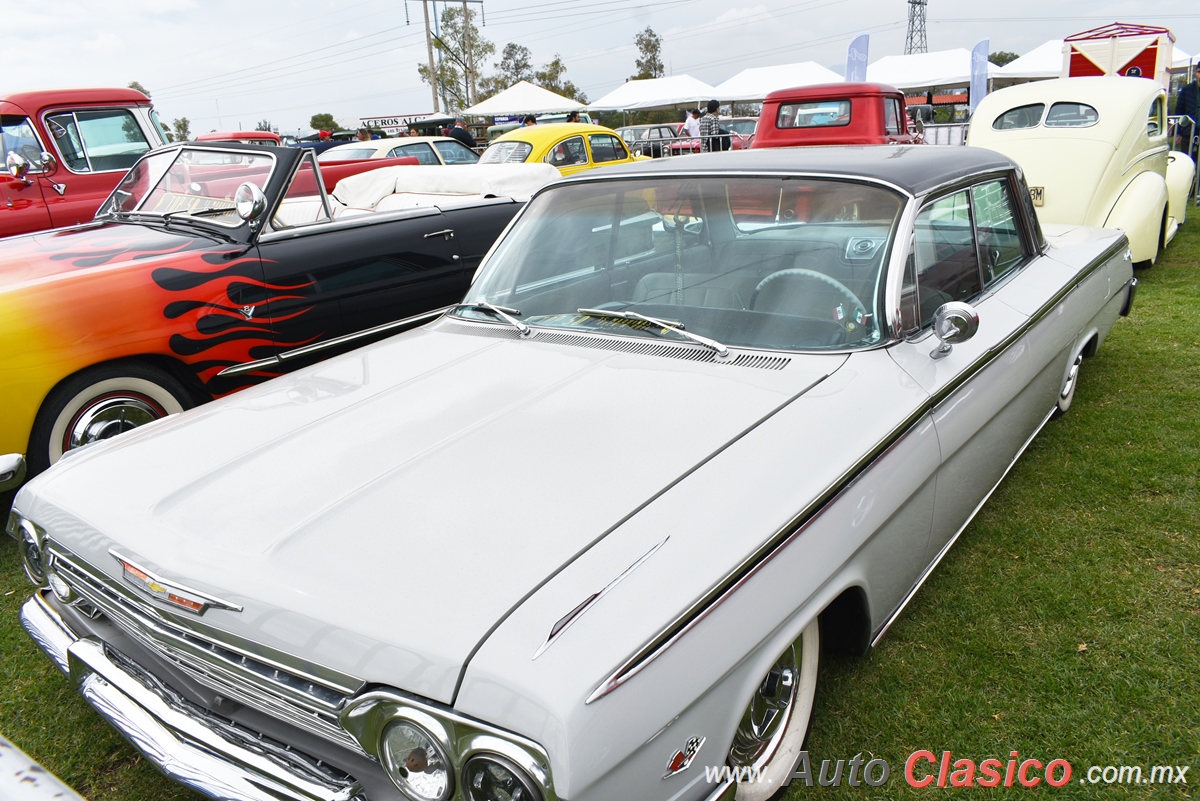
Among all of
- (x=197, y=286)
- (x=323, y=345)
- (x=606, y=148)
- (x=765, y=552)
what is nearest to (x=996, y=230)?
(x=765, y=552)

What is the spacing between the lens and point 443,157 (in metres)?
12.0

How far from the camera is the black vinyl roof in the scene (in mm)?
2723

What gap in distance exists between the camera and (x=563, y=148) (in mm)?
10125

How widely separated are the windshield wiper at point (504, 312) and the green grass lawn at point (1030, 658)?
1.41 meters

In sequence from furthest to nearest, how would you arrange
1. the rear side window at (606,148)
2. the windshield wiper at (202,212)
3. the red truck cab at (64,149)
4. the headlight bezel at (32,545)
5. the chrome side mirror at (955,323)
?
the rear side window at (606,148) < the red truck cab at (64,149) < the windshield wiper at (202,212) < the chrome side mirror at (955,323) < the headlight bezel at (32,545)

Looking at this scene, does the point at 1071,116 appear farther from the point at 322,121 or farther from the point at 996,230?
the point at 322,121

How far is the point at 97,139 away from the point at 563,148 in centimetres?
505

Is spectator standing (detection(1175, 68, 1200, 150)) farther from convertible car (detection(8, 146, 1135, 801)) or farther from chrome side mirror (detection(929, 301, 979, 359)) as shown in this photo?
chrome side mirror (detection(929, 301, 979, 359))

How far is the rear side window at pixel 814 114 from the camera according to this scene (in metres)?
9.80

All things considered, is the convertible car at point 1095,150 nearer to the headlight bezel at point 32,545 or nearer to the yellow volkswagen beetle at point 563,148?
the yellow volkswagen beetle at point 563,148

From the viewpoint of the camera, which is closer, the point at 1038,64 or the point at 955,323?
the point at 955,323

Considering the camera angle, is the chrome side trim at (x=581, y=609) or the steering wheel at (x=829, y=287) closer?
the chrome side trim at (x=581, y=609)

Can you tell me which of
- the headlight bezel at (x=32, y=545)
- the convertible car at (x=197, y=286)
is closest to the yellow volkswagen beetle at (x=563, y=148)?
the convertible car at (x=197, y=286)

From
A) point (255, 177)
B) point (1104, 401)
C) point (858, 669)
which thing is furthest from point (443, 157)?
point (858, 669)
